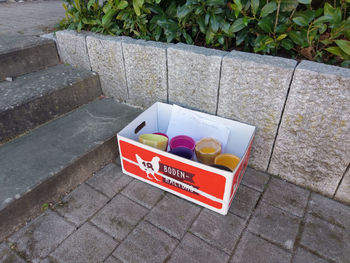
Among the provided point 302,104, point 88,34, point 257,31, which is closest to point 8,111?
point 88,34

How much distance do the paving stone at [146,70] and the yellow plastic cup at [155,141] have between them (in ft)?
1.29

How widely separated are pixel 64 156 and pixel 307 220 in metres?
1.73

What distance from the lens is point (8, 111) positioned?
1906 millimetres

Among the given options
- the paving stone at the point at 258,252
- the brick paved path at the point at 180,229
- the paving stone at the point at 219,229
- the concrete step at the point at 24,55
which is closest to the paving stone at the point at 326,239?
the brick paved path at the point at 180,229

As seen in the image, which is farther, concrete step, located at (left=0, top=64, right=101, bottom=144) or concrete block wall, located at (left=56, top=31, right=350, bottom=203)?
concrete step, located at (left=0, top=64, right=101, bottom=144)

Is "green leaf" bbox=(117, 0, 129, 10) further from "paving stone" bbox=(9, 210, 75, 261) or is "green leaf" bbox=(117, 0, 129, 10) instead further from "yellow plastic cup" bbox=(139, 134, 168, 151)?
"paving stone" bbox=(9, 210, 75, 261)

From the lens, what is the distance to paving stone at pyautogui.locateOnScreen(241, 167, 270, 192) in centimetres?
188

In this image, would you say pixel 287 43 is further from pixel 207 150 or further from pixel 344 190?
pixel 344 190

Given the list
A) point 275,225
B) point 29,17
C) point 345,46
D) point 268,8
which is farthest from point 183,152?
point 29,17

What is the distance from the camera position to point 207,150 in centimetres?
197

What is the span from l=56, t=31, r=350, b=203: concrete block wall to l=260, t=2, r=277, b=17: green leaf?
0.88ft

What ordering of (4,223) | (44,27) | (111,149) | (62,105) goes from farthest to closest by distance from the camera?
1. (44,27)
2. (62,105)
3. (111,149)
4. (4,223)

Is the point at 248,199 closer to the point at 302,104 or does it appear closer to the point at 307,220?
the point at 307,220

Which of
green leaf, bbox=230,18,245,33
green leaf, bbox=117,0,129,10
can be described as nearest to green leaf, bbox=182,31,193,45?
green leaf, bbox=230,18,245,33
